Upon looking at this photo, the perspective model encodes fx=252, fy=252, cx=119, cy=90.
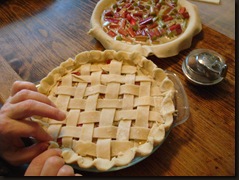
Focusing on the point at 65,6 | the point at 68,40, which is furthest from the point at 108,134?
the point at 65,6

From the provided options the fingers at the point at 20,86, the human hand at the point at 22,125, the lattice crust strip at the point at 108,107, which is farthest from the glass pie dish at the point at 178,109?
the fingers at the point at 20,86

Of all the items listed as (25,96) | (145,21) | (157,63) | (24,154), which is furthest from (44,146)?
(145,21)

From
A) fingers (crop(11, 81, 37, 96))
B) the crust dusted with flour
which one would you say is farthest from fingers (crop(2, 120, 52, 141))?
the crust dusted with flour

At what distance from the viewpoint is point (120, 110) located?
2.97ft

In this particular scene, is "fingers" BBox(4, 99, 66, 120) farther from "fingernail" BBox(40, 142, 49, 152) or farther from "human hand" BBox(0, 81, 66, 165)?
"fingernail" BBox(40, 142, 49, 152)

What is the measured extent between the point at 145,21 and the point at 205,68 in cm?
49

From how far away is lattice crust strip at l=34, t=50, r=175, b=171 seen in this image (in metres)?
0.81

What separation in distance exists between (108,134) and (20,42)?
80 cm

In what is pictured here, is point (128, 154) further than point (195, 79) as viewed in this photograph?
No

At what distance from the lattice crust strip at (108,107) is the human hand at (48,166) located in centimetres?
4

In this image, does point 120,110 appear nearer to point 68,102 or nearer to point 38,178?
point 68,102

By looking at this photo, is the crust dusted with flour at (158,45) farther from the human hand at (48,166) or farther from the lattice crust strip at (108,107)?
the human hand at (48,166)

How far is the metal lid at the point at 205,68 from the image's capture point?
0.98 metres

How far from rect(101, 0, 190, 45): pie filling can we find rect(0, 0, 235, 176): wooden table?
0.11 metres
